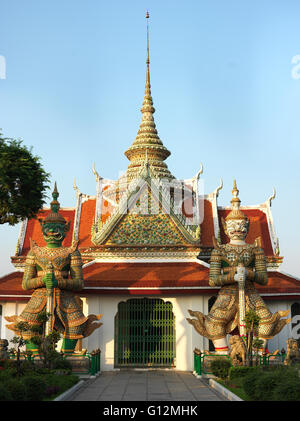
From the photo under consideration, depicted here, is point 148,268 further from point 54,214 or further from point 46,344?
point 46,344

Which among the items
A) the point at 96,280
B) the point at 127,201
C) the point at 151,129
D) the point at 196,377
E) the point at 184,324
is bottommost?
the point at 196,377

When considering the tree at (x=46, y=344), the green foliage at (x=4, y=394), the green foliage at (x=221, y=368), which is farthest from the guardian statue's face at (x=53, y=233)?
the green foliage at (x=4, y=394)

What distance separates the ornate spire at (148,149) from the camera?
24.5m

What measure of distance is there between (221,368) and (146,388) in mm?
2085

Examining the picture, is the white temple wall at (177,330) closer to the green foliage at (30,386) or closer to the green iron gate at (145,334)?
the green iron gate at (145,334)

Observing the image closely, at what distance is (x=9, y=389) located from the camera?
29.2 feet

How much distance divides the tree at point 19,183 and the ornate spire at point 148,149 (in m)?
9.90

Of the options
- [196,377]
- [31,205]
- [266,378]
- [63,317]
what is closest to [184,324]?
[196,377]

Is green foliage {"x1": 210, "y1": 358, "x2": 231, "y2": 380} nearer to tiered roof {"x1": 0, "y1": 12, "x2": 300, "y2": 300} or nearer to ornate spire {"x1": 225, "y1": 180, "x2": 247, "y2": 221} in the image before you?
tiered roof {"x1": 0, "y1": 12, "x2": 300, "y2": 300}

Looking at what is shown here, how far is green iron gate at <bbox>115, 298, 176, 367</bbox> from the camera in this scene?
17.0m

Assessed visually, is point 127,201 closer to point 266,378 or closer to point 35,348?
point 35,348

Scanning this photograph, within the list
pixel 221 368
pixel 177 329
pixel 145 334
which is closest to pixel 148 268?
pixel 145 334

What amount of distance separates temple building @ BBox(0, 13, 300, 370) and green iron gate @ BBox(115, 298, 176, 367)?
0.03 metres

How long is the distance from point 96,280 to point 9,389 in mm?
8181
